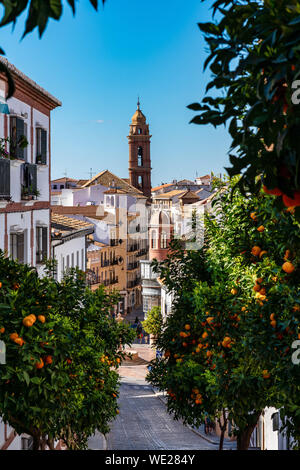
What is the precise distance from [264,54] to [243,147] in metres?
0.43

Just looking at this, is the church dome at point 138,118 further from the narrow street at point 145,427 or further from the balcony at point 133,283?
the narrow street at point 145,427

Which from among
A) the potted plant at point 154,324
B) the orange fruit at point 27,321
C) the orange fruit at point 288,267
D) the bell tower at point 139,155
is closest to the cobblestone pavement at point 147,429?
the potted plant at point 154,324

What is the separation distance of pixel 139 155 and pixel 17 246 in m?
88.5

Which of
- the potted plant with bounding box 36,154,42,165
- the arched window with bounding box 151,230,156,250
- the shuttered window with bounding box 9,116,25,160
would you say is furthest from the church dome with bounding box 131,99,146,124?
the shuttered window with bounding box 9,116,25,160

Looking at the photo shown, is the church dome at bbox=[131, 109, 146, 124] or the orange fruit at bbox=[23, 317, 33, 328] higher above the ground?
the church dome at bbox=[131, 109, 146, 124]

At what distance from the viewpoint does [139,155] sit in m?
105

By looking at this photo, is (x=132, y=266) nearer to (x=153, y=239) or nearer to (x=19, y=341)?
(x=153, y=239)

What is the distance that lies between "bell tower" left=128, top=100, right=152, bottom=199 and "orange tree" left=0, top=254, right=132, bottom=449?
93.2 m

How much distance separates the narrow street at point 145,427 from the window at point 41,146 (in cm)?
1014

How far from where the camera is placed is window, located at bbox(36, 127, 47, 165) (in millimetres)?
19719

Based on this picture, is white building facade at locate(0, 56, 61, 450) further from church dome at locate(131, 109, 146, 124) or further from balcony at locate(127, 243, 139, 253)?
church dome at locate(131, 109, 146, 124)

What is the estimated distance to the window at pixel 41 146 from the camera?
19719mm

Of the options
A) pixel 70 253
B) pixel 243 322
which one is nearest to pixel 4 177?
pixel 243 322
